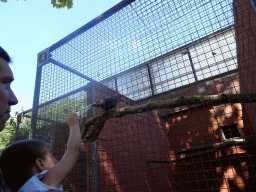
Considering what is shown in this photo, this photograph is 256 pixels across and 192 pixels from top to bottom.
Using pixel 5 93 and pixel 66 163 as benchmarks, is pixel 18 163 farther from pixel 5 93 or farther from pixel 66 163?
pixel 5 93

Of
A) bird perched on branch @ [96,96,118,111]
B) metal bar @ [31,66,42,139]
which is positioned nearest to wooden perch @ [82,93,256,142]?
bird perched on branch @ [96,96,118,111]

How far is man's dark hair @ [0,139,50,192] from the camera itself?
835 millimetres

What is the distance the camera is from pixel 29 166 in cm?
89

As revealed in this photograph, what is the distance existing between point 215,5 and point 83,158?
9.17ft

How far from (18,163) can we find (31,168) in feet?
0.22

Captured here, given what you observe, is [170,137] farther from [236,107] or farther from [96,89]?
[96,89]

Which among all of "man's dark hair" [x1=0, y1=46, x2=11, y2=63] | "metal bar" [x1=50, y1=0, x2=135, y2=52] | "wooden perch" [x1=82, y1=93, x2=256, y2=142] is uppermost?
"metal bar" [x1=50, y1=0, x2=135, y2=52]

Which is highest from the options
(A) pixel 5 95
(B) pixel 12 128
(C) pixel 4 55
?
(B) pixel 12 128

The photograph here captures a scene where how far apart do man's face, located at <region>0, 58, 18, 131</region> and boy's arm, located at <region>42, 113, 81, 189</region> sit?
506mm

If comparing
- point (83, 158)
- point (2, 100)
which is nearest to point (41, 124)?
point (83, 158)

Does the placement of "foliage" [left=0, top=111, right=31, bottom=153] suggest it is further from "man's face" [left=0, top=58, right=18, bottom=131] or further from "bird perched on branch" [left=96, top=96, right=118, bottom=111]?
"man's face" [left=0, top=58, right=18, bottom=131]

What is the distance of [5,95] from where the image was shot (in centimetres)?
42

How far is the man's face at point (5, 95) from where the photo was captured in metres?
0.41

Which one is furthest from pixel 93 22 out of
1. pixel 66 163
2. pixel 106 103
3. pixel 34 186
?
pixel 34 186
